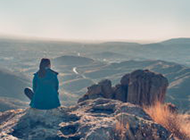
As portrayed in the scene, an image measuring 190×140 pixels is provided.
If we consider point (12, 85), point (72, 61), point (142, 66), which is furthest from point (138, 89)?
point (72, 61)

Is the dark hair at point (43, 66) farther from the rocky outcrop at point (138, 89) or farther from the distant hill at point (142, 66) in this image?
the distant hill at point (142, 66)

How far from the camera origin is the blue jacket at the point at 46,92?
19.6 feet

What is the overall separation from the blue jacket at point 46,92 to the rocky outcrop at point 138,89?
6751mm

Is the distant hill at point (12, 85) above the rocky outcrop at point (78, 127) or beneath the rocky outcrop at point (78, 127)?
beneath

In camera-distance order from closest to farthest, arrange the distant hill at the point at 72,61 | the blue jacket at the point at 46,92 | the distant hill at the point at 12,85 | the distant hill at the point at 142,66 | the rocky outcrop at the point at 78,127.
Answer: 1. the rocky outcrop at the point at 78,127
2. the blue jacket at the point at 46,92
3. the distant hill at the point at 12,85
4. the distant hill at the point at 142,66
5. the distant hill at the point at 72,61

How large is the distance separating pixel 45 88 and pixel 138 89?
24.6 ft

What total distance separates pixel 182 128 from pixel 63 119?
2395 mm

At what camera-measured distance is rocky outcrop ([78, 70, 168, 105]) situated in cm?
1280

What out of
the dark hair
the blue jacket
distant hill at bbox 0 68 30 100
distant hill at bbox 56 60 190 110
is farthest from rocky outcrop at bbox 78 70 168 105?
distant hill at bbox 0 68 30 100

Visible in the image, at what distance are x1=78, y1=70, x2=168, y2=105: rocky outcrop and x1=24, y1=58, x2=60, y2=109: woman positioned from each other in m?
6.77

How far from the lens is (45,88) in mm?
6098

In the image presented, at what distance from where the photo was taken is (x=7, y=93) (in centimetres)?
5378

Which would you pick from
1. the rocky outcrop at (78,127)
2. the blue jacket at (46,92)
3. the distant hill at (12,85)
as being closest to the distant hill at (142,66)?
the distant hill at (12,85)

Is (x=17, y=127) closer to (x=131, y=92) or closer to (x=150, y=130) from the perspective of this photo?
(x=150, y=130)
